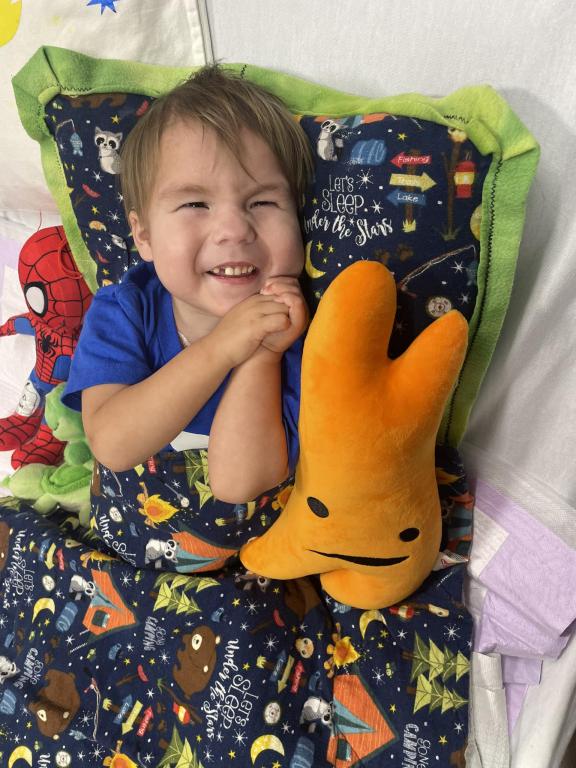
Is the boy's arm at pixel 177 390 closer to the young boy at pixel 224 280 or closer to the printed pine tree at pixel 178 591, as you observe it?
the young boy at pixel 224 280

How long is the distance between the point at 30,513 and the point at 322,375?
29.1 inches

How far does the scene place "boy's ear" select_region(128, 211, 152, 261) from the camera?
0.77m

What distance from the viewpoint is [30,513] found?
1.06 m

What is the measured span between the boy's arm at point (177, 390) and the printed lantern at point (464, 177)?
0.22 metres

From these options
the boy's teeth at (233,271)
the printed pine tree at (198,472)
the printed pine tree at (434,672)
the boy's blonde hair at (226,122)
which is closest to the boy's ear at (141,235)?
the boy's blonde hair at (226,122)

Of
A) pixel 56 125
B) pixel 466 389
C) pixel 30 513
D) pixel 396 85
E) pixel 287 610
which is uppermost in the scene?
pixel 396 85

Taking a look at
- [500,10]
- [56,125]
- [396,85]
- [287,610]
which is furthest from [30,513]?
[500,10]

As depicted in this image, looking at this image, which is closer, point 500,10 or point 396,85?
point 500,10

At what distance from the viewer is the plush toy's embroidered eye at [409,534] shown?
2.17ft

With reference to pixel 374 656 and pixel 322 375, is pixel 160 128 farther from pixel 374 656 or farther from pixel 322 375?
pixel 374 656

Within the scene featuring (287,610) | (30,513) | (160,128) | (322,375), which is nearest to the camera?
(322,375)

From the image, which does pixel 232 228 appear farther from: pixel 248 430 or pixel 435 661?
pixel 435 661

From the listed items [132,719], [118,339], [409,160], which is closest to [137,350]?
[118,339]

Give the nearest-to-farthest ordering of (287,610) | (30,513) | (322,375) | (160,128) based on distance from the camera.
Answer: (322,375), (160,128), (287,610), (30,513)
